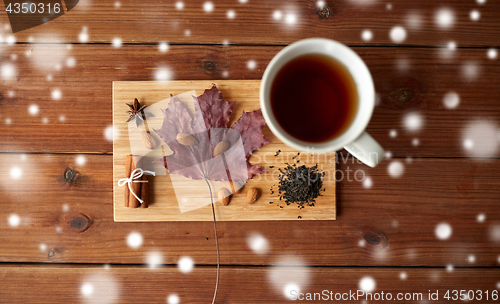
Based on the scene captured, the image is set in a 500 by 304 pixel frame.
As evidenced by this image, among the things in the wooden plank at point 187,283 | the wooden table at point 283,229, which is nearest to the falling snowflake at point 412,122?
the wooden table at point 283,229

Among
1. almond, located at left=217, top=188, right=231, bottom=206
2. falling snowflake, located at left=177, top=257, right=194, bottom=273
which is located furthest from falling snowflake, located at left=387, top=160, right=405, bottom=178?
falling snowflake, located at left=177, top=257, right=194, bottom=273

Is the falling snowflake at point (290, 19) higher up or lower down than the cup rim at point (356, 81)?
higher up

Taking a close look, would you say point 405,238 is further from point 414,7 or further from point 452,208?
point 414,7

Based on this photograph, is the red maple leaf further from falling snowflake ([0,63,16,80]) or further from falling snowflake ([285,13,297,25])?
falling snowflake ([0,63,16,80])

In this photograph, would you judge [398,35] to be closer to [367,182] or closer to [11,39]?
[367,182]

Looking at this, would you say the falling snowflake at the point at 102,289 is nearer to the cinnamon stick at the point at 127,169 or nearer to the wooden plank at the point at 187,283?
the wooden plank at the point at 187,283

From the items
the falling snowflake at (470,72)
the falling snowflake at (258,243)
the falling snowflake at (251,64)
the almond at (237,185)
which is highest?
the falling snowflake at (251,64)
